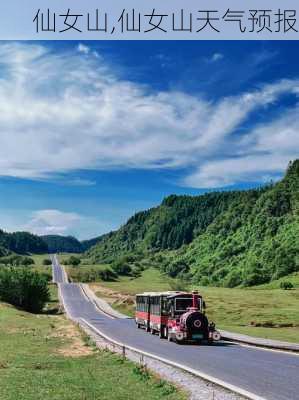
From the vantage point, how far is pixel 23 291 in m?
103

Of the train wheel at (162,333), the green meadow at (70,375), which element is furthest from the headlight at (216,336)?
the green meadow at (70,375)

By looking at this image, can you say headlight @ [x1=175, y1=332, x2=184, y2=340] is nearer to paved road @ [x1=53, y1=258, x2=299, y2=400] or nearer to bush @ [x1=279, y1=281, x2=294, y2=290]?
paved road @ [x1=53, y1=258, x2=299, y2=400]

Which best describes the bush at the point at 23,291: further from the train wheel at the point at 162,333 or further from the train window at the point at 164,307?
the train window at the point at 164,307

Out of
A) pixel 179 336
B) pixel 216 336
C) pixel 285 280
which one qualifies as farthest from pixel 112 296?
pixel 179 336

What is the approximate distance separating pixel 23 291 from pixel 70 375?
81.6 meters

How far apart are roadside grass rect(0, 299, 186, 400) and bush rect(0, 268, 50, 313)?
2454 inches

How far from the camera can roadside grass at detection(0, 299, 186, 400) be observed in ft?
63.2

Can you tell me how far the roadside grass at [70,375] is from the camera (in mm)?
19266

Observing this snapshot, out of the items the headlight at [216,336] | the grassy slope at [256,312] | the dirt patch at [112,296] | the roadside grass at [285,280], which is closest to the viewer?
the headlight at [216,336]

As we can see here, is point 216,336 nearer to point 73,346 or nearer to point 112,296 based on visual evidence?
point 73,346

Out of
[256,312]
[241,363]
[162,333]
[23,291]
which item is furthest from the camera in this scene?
[23,291]

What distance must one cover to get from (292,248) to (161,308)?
401 ft

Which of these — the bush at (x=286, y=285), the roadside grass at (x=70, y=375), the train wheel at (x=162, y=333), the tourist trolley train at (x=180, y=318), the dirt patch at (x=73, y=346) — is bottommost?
the dirt patch at (x=73, y=346)

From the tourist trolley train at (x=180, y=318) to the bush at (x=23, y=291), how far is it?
182 ft
